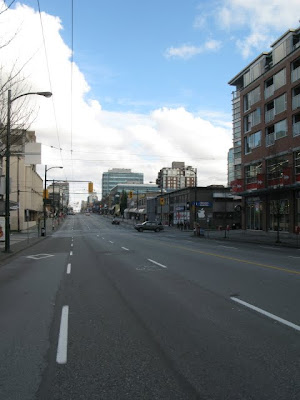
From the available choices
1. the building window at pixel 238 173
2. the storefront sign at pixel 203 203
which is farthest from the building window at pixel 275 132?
the storefront sign at pixel 203 203

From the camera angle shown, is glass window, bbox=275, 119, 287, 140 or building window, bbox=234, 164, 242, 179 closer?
glass window, bbox=275, 119, 287, 140

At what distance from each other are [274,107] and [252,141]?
5.67 metres

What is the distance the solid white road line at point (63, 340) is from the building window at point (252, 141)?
3951 centimetres

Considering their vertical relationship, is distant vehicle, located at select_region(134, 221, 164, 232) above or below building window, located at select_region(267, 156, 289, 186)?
below

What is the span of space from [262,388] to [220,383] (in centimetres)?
44

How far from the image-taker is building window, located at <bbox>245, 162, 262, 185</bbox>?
42.9m

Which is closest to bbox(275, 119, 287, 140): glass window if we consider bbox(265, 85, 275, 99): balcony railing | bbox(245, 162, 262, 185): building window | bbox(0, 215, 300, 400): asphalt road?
bbox(265, 85, 275, 99): balcony railing

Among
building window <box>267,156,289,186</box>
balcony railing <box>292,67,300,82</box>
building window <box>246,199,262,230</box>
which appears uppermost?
balcony railing <box>292,67,300,82</box>

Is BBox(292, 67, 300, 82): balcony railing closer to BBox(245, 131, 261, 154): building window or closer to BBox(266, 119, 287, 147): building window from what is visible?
BBox(266, 119, 287, 147): building window

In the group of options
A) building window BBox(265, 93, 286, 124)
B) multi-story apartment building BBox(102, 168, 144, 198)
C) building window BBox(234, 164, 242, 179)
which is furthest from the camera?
multi-story apartment building BBox(102, 168, 144, 198)

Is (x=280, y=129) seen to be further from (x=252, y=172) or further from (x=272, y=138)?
(x=252, y=172)

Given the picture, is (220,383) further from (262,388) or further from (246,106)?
(246,106)

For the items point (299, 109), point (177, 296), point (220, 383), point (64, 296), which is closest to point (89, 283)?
point (64, 296)

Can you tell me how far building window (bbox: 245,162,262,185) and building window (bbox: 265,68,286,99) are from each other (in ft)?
25.0
